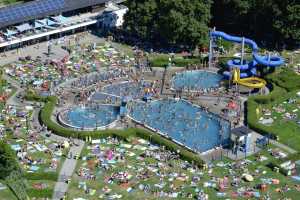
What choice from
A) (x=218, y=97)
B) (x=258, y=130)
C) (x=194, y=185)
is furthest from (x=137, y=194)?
(x=218, y=97)

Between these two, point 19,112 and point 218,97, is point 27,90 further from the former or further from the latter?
point 218,97

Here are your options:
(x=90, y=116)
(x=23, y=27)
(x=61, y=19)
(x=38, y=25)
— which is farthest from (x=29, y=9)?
(x=90, y=116)

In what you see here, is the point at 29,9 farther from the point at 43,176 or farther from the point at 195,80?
the point at 43,176

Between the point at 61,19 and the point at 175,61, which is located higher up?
the point at 61,19

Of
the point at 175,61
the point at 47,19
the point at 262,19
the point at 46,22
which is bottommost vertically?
the point at 175,61

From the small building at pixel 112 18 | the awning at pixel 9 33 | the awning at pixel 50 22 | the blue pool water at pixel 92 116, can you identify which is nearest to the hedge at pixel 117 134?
the blue pool water at pixel 92 116

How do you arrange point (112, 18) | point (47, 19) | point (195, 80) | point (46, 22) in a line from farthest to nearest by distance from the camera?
point (112, 18), point (47, 19), point (46, 22), point (195, 80)

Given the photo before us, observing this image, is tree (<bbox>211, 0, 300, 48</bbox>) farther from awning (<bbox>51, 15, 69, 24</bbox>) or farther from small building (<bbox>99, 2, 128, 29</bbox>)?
awning (<bbox>51, 15, 69, 24</bbox>)
